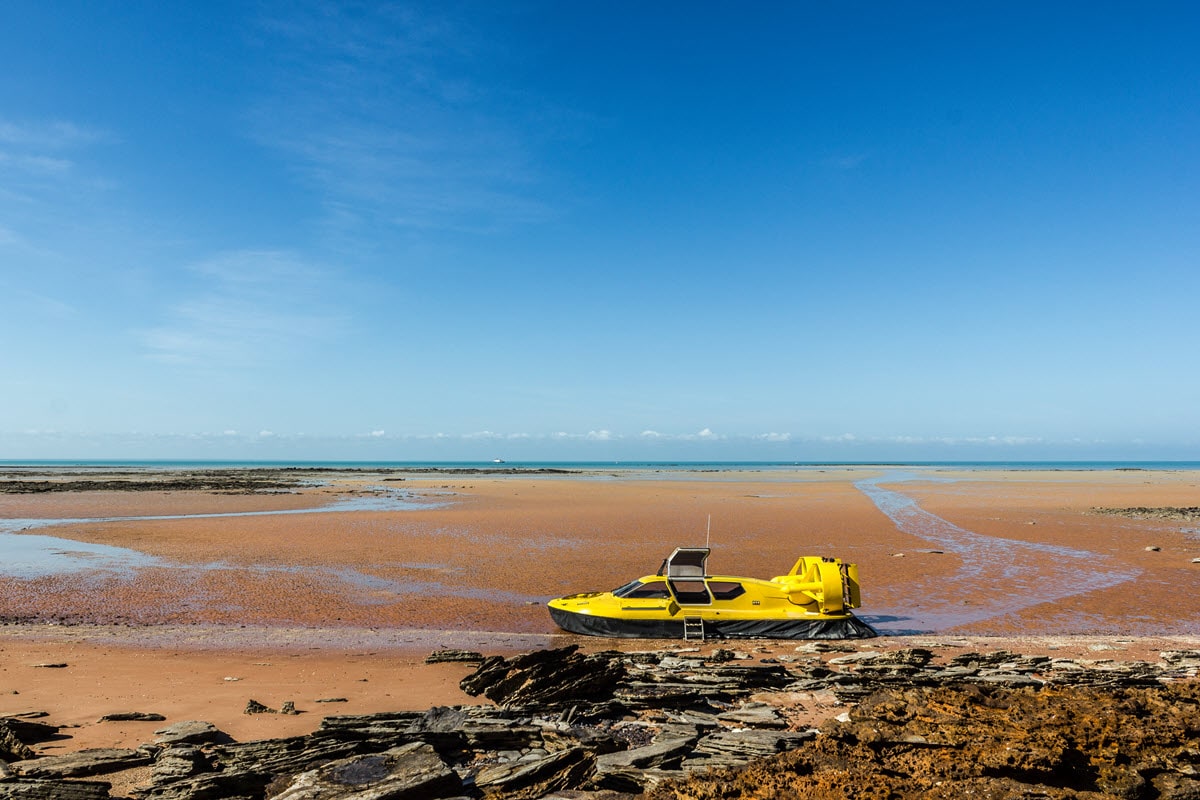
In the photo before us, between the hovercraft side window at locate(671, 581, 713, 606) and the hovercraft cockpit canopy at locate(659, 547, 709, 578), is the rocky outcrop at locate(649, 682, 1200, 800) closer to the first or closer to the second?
the hovercraft side window at locate(671, 581, 713, 606)

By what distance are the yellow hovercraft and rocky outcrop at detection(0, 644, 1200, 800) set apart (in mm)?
4843

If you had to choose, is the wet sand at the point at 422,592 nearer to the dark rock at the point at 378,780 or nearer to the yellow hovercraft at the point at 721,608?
the yellow hovercraft at the point at 721,608

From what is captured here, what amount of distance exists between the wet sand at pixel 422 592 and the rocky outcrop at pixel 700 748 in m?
1.99

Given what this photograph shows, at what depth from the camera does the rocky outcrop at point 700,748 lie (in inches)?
285

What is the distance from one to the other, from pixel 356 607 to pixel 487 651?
253 inches

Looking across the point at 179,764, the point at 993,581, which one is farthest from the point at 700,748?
the point at 993,581

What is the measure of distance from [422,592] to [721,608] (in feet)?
33.8

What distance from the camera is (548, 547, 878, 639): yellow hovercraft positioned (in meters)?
16.6

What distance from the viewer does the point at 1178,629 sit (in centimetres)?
1828

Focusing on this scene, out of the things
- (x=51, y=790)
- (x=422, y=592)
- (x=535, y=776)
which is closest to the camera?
(x=51, y=790)

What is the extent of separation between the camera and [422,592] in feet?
73.8

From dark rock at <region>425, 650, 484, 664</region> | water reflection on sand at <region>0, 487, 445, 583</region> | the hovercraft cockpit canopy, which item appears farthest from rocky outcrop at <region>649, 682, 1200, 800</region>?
water reflection on sand at <region>0, 487, 445, 583</region>

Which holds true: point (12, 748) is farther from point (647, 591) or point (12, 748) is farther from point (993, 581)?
point (993, 581)

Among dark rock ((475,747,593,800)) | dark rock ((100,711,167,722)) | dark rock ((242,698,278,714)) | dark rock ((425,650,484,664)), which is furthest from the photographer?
dark rock ((425,650,484,664))
